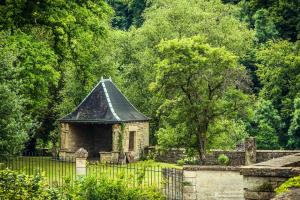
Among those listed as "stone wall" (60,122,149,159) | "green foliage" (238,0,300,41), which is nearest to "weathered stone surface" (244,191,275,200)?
"green foliage" (238,0,300,41)

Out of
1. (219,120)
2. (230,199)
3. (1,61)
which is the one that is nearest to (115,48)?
(219,120)

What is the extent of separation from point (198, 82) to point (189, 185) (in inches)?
377

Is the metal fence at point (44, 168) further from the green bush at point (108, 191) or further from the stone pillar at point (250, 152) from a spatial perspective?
the stone pillar at point (250, 152)

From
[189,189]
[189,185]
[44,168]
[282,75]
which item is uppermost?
[282,75]

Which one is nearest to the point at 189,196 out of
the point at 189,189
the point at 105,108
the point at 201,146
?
the point at 189,189

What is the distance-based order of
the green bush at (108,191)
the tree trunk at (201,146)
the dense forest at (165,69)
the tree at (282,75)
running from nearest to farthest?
the green bush at (108,191)
the dense forest at (165,69)
the tree trunk at (201,146)
the tree at (282,75)

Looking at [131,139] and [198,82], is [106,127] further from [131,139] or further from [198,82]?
[198,82]

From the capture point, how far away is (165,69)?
104ft

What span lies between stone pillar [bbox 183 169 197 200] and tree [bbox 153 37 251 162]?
8467mm

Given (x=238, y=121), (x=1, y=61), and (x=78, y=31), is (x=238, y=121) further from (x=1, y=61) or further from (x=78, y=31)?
(x=78, y=31)

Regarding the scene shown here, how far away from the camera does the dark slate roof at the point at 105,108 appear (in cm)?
3931

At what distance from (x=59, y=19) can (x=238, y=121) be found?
32212mm

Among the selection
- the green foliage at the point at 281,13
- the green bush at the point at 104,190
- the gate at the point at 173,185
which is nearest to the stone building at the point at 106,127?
the green foliage at the point at 281,13

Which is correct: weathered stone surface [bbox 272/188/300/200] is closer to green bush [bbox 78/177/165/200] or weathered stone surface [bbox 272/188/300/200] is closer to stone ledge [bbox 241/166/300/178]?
stone ledge [bbox 241/166/300/178]
